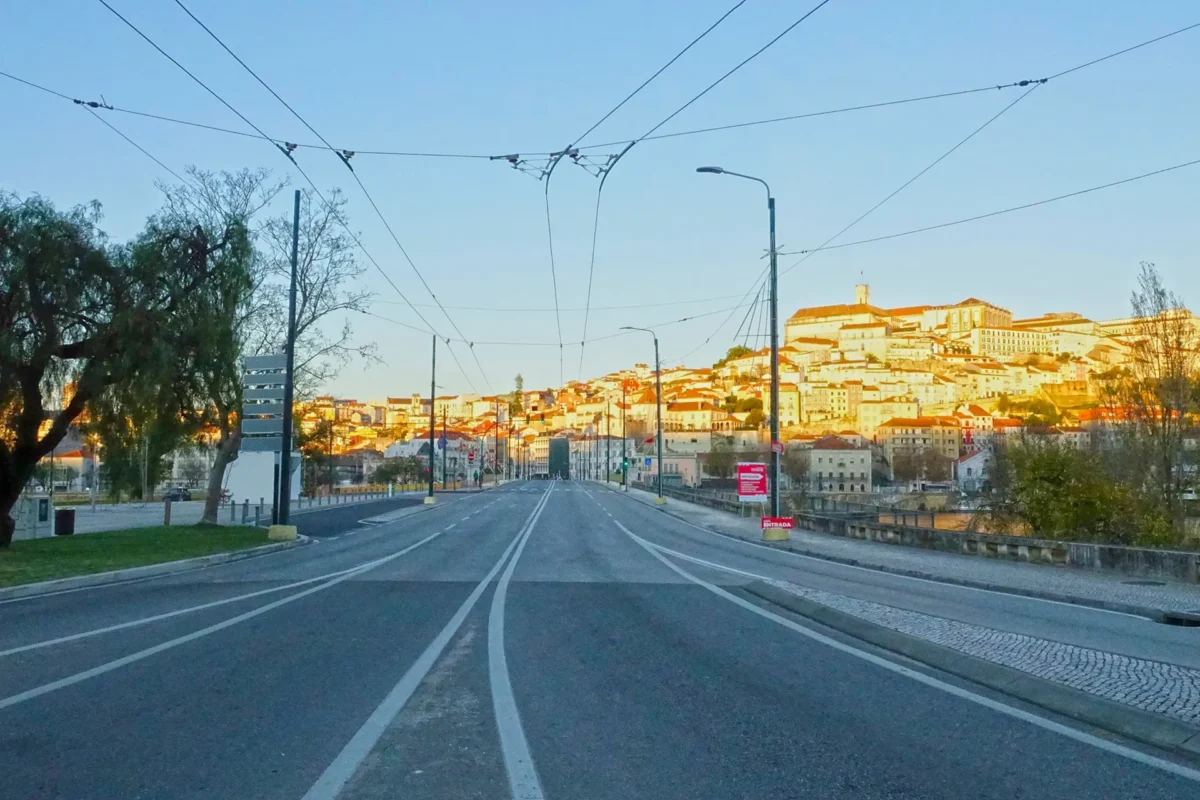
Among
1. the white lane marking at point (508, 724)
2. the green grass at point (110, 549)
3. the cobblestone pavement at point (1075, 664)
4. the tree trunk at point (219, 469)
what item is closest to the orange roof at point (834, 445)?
the tree trunk at point (219, 469)

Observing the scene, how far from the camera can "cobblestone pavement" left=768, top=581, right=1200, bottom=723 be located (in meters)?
8.59

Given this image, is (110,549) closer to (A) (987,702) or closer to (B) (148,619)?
(B) (148,619)

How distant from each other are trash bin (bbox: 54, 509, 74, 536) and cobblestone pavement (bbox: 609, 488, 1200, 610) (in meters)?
20.5

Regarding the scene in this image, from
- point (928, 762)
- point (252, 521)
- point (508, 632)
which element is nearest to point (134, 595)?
point (508, 632)

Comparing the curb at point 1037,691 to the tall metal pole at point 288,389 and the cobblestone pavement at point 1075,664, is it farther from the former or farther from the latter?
the tall metal pole at point 288,389

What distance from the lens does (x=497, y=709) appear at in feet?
27.2

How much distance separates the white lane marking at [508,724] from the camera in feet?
20.3

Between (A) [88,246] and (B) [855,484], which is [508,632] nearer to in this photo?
(A) [88,246]

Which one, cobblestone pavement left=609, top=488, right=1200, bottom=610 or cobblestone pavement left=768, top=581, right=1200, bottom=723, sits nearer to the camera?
cobblestone pavement left=768, top=581, right=1200, bottom=723

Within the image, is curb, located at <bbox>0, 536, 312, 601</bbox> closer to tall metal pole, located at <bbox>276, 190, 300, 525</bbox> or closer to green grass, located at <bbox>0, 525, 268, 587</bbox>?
green grass, located at <bbox>0, 525, 268, 587</bbox>

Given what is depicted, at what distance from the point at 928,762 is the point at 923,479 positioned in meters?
122

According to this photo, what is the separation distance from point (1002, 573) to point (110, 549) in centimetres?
1970

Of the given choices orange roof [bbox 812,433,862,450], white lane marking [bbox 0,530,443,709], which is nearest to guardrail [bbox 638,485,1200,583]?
white lane marking [bbox 0,530,443,709]

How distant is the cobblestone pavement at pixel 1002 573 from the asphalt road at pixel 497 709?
102 inches
